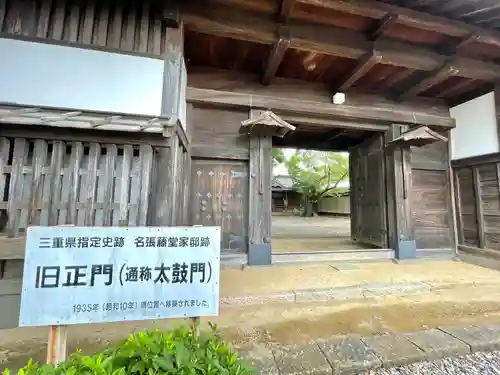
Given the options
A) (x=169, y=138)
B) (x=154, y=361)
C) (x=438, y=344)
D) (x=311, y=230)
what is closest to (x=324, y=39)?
(x=169, y=138)

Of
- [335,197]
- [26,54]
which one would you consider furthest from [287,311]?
[335,197]

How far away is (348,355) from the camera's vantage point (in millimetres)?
1810

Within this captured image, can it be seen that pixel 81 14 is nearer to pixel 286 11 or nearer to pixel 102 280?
pixel 286 11

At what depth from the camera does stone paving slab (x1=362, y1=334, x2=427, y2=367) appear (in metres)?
1.78

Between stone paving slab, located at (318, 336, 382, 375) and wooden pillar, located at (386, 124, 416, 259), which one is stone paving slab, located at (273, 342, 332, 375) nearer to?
stone paving slab, located at (318, 336, 382, 375)

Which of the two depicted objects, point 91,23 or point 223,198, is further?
point 223,198

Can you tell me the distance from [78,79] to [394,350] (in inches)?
153

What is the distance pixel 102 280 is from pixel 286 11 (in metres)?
3.50

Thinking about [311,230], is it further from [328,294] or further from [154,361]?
[154,361]

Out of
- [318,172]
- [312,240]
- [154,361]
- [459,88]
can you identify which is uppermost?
[318,172]

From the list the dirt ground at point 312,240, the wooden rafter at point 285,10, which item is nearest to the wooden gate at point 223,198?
the dirt ground at point 312,240

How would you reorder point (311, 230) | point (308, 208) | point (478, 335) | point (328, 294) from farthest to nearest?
point (308, 208) < point (311, 230) < point (328, 294) < point (478, 335)

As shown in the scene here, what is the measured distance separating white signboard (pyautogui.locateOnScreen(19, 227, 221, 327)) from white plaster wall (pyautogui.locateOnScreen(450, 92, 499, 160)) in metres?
5.54

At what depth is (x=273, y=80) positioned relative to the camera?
4.42m
